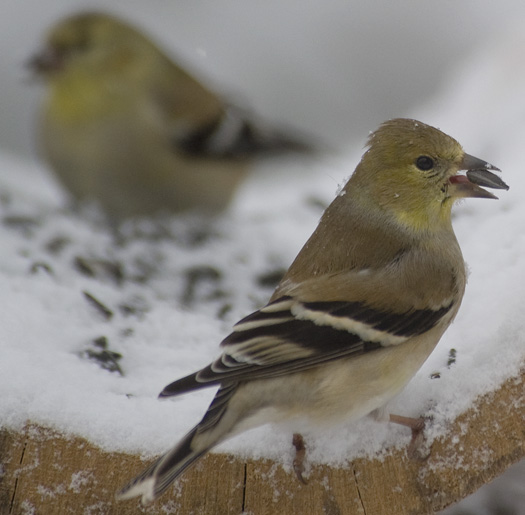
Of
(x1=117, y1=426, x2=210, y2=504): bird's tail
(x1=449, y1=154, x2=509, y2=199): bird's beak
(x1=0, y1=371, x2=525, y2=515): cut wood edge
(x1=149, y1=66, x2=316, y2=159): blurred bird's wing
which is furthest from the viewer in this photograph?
(x1=149, y1=66, x2=316, y2=159): blurred bird's wing

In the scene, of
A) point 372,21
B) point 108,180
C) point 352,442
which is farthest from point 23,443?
point 372,21

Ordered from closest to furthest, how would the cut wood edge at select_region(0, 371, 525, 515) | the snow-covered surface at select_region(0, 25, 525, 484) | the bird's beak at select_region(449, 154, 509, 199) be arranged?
the cut wood edge at select_region(0, 371, 525, 515), the snow-covered surface at select_region(0, 25, 525, 484), the bird's beak at select_region(449, 154, 509, 199)

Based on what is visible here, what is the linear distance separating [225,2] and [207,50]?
31.8 inches

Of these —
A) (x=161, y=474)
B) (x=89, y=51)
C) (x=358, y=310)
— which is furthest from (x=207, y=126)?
(x=161, y=474)

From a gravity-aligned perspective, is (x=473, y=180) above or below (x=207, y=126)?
above

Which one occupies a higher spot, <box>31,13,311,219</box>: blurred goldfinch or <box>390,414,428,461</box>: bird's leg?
<box>390,414,428,461</box>: bird's leg

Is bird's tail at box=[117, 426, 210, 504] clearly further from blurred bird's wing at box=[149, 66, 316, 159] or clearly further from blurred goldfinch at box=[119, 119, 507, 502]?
blurred bird's wing at box=[149, 66, 316, 159]

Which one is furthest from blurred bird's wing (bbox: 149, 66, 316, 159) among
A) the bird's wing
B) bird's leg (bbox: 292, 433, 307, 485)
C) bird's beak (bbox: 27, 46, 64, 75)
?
bird's leg (bbox: 292, 433, 307, 485)

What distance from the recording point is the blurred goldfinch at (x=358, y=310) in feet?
7.83

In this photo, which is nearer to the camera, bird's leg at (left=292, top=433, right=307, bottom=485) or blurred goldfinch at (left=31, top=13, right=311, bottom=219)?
bird's leg at (left=292, top=433, right=307, bottom=485)

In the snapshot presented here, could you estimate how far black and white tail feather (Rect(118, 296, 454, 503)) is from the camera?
2.20m

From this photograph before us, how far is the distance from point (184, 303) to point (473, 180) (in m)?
1.39

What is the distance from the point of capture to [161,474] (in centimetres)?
214

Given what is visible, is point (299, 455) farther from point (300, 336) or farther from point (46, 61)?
point (46, 61)
